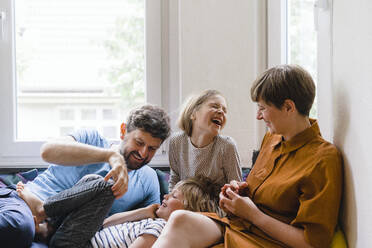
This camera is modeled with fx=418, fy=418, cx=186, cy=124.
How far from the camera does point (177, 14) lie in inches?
109

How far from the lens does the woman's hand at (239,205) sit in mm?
1577

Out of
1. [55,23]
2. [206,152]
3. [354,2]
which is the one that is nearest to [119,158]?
[206,152]

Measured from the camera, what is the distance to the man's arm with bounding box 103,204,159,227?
78.1 inches

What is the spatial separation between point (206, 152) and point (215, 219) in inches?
21.5

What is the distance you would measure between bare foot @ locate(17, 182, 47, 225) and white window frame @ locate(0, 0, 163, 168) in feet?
2.62

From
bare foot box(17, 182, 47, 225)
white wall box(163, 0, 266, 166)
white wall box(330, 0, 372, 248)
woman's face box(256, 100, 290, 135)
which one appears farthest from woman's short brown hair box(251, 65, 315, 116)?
bare foot box(17, 182, 47, 225)

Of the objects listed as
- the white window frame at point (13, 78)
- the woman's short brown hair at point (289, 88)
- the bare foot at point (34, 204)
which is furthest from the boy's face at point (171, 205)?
the white window frame at point (13, 78)

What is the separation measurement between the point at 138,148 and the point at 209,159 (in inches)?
15.4

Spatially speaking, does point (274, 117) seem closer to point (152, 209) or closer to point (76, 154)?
point (152, 209)

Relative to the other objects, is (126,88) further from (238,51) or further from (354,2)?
(354,2)

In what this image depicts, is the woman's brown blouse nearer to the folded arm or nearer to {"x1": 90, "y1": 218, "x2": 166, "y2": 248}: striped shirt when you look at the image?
the folded arm

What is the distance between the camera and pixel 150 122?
6.75 feet

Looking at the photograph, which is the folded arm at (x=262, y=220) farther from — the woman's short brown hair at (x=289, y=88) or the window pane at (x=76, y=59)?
the window pane at (x=76, y=59)

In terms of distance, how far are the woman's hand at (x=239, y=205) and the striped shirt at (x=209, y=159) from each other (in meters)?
0.47
